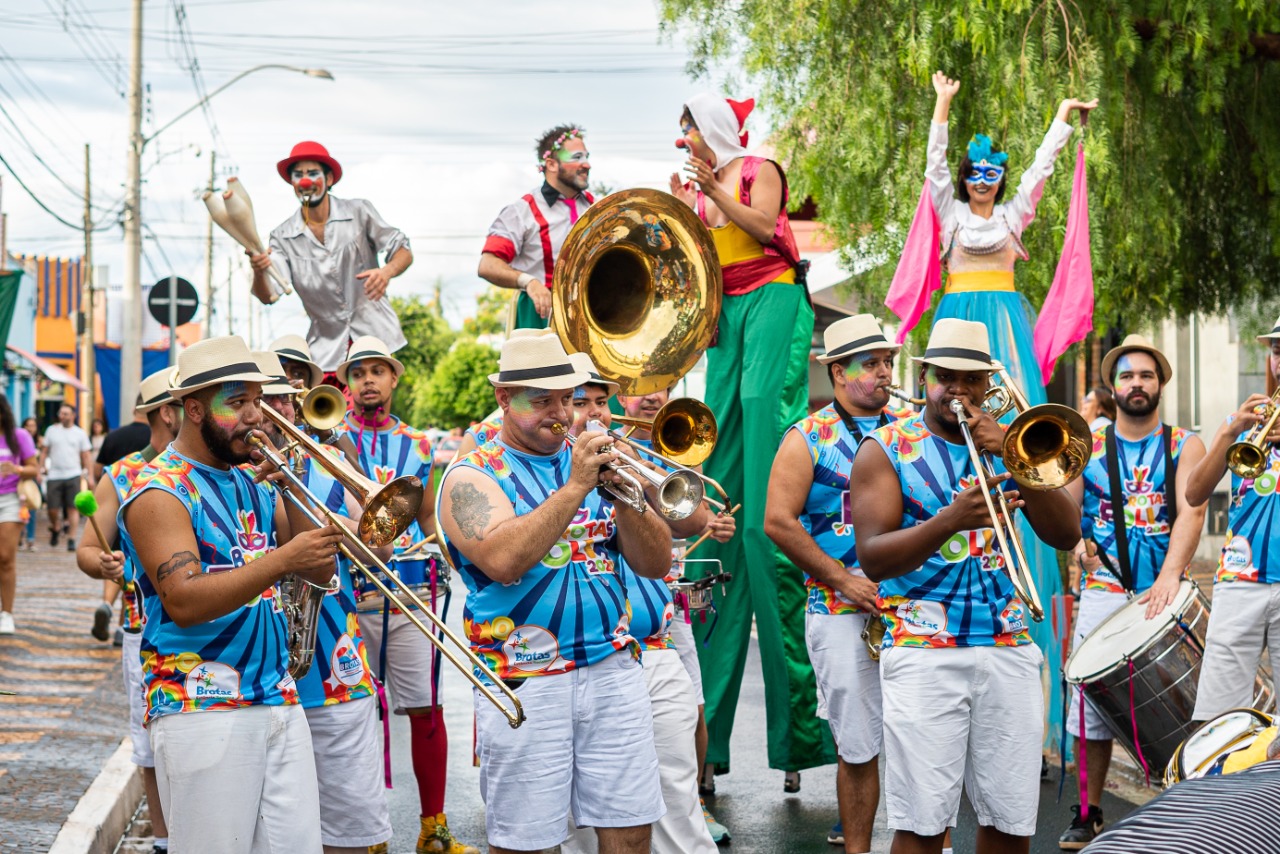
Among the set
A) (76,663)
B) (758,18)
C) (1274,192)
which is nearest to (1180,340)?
(1274,192)

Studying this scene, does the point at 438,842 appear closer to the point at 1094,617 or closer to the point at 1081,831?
the point at 1081,831

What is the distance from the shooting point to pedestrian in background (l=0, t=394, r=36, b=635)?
41.7 feet

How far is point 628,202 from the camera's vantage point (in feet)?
23.1

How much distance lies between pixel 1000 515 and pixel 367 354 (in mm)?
3484

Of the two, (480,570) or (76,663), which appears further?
(76,663)

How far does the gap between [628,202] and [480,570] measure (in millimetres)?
2470

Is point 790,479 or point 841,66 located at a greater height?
point 841,66

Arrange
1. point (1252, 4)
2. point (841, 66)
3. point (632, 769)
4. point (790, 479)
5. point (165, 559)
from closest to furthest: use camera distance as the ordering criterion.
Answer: point (165, 559) < point (632, 769) < point (790, 479) < point (1252, 4) < point (841, 66)

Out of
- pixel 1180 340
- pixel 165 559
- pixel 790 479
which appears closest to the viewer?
pixel 165 559

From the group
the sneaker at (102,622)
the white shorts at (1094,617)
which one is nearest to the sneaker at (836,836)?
the white shorts at (1094,617)

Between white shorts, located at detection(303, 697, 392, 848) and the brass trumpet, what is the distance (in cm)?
375

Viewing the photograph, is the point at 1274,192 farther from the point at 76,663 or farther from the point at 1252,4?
the point at 76,663

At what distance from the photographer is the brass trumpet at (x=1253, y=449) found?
6441mm

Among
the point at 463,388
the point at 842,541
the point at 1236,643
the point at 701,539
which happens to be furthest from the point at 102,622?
the point at 463,388
